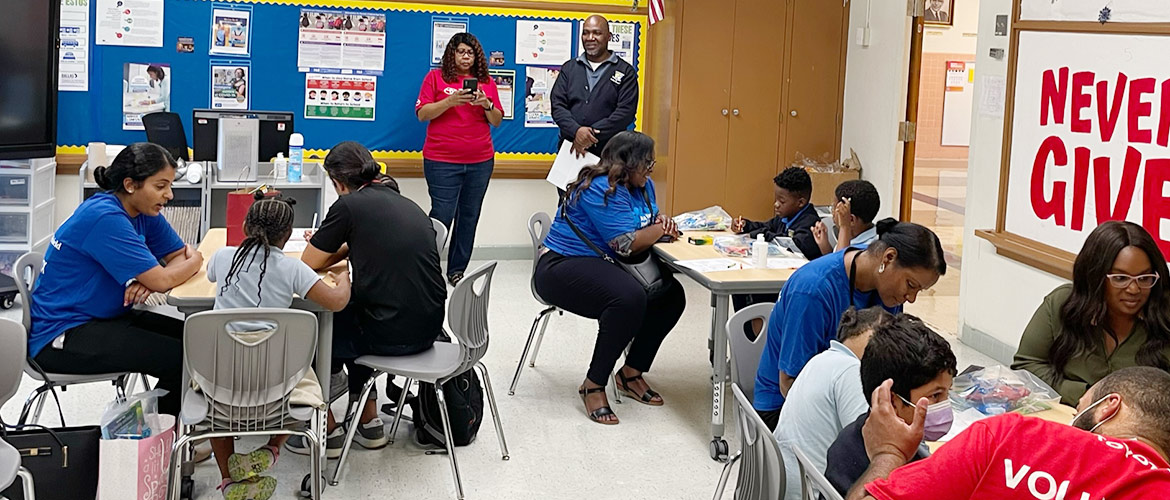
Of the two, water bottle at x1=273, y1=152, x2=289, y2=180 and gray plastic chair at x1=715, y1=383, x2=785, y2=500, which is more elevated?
water bottle at x1=273, y1=152, x2=289, y2=180

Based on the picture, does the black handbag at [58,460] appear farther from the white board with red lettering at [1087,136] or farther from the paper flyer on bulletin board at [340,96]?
the paper flyer on bulletin board at [340,96]

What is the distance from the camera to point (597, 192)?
518cm

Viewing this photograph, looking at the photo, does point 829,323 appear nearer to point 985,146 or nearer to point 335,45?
point 985,146

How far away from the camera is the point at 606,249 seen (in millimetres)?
5305

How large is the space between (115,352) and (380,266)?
37.7 inches

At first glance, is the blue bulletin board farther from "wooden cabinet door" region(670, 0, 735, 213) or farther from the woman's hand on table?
the woman's hand on table

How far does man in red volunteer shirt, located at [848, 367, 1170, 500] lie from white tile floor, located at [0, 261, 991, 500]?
230 cm

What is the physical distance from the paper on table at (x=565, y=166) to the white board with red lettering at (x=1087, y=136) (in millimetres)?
2725

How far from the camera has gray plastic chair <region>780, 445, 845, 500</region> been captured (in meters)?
2.30

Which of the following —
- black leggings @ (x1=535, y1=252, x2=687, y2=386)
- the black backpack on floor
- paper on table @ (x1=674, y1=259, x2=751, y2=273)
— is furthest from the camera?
black leggings @ (x1=535, y1=252, x2=687, y2=386)

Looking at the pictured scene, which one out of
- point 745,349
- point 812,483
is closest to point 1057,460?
point 812,483

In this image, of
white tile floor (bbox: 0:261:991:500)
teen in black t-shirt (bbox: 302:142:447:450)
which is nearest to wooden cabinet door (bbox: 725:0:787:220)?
white tile floor (bbox: 0:261:991:500)

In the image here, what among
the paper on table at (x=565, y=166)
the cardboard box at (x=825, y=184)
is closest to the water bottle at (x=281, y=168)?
the paper on table at (x=565, y=166)

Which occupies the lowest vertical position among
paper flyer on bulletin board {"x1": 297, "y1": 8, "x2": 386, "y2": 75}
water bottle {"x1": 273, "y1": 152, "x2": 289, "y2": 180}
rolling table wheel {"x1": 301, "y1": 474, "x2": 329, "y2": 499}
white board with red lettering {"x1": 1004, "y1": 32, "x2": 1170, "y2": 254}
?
rolling table wheel {"x1": 301, "y1": 474, "x2": 329, "y2": 499}
